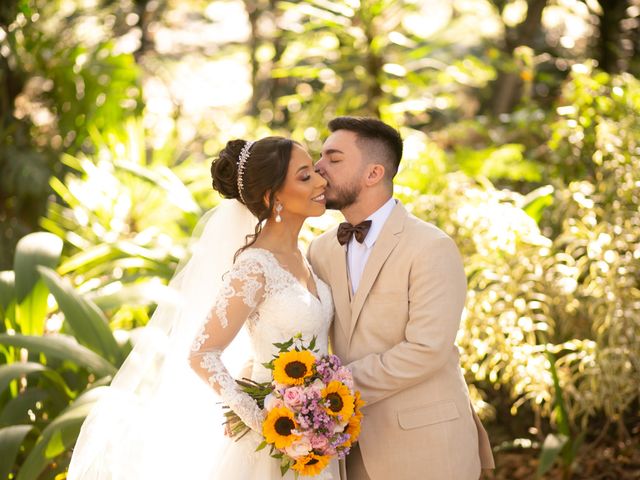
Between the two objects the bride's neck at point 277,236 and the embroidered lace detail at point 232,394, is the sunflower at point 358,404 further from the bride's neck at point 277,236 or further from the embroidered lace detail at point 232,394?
the bride's neck at point 277,236

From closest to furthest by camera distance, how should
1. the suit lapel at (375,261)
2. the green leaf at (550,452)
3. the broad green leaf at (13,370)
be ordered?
the suit lapel at (375,261), the broad green leaf at (13,370), the green leaf at (550,452)

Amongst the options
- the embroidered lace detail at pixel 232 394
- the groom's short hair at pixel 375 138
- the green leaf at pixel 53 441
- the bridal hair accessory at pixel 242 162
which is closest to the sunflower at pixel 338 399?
the embroidered lace detail at pixel 232 394

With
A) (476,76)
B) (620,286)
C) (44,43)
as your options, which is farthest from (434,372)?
(44,43)

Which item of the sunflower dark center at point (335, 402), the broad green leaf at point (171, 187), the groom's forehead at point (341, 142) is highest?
the groom's forehead at point (341, 142)

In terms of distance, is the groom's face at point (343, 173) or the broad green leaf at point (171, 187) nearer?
the groom's face at point (343, 173)

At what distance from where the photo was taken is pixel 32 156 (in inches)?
297

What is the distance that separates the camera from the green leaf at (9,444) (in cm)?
339

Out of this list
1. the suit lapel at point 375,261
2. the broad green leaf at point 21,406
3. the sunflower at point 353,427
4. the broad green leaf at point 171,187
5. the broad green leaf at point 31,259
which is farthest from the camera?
the broad green leaf at point 171,187

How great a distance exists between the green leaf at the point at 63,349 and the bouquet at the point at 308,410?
1.31 meters

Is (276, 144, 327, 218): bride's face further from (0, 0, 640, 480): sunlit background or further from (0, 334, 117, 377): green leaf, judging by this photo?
(0, 334, 117, 377): green leaf

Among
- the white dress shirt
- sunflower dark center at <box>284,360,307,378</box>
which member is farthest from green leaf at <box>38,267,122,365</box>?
sunflower dark center at <box>284,360,307,378</box>

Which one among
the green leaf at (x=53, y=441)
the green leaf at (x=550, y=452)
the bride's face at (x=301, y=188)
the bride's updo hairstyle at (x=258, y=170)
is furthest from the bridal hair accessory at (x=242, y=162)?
the green leaf at (x=550, y=452)

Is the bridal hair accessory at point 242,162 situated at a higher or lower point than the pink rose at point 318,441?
higher

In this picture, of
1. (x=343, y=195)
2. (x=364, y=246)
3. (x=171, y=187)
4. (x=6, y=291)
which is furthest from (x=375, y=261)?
(x=171, y=187)
